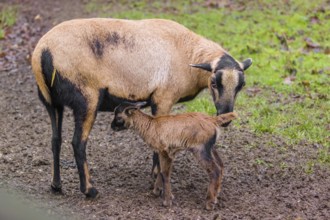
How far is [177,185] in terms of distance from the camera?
736 cm

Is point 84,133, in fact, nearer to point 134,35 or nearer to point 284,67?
point 134,35

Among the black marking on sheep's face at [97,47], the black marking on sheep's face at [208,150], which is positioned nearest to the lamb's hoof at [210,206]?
the black marking on sheep's face at [208,150]

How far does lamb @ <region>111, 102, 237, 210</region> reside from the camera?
257 inches

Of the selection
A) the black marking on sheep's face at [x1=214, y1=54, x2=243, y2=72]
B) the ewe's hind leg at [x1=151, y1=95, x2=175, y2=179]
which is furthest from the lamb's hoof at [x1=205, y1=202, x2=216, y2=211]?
the black marking on sheep's face at [x1=214, y1=54, x2=243, y2=72]

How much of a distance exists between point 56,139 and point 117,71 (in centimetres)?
100

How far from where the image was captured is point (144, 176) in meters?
7.67

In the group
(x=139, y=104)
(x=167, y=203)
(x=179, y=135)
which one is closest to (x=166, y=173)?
(x=167, y=203)

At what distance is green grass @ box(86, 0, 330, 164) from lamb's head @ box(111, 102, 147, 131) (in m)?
2.52

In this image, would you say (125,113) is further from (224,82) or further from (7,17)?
(7,17)

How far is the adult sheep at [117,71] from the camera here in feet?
21.8

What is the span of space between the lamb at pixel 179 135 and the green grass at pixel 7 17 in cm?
715

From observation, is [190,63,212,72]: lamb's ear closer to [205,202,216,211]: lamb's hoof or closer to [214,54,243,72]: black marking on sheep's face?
[214,54,243,72]: black marking on sheep's face

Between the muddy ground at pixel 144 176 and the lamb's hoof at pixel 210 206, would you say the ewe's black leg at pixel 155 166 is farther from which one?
the lamb's hoof at pixel 210 206

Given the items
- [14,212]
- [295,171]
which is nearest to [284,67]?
[295,171]
